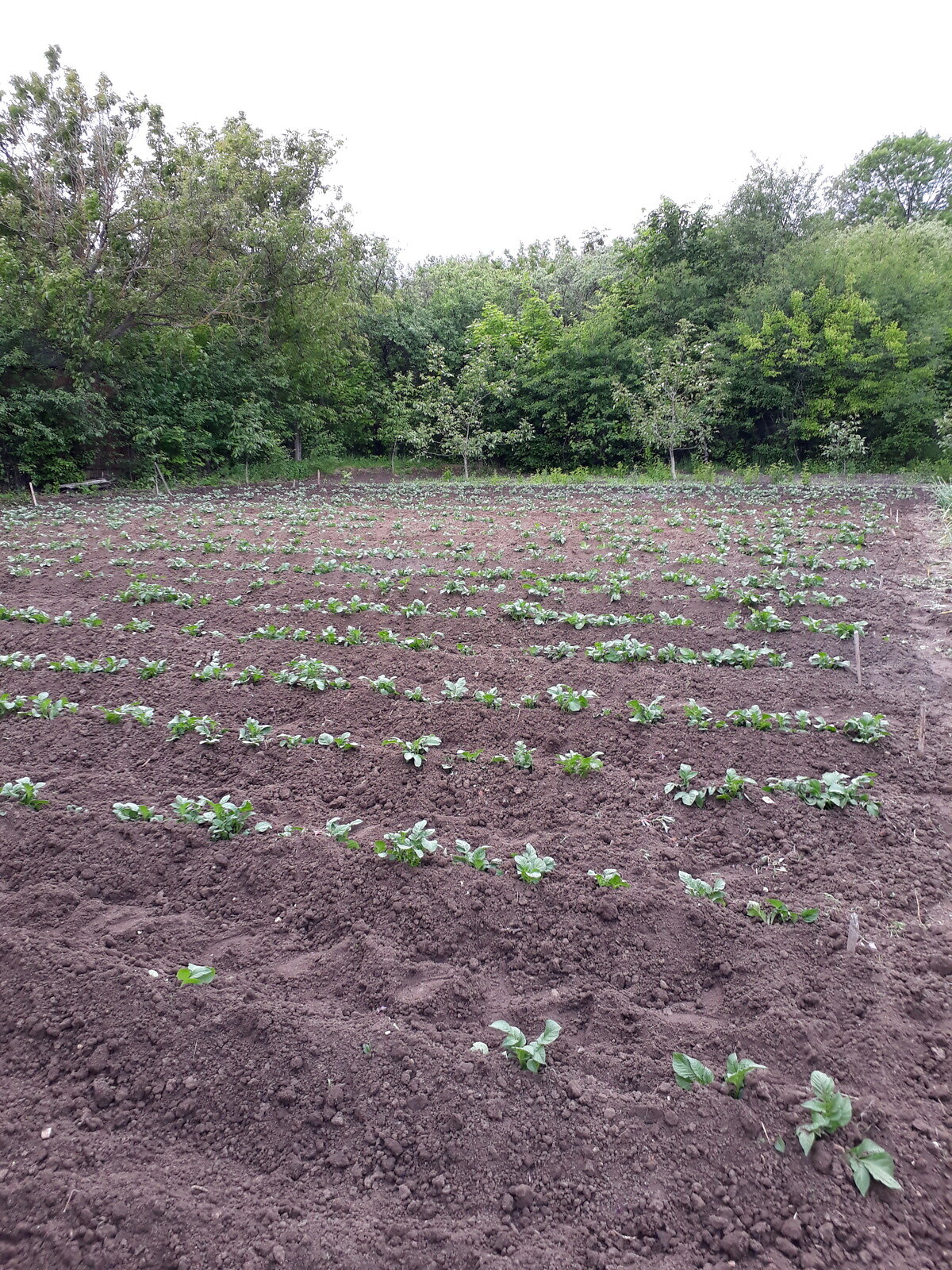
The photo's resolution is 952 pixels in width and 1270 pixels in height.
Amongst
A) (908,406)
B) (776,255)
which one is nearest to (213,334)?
(776,255)

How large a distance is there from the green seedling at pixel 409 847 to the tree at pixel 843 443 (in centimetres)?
2441

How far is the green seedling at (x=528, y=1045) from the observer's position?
8.20ft

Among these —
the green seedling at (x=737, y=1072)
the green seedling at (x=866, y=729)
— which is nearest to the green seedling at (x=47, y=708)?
the green seedling at (x=737, y=1072)

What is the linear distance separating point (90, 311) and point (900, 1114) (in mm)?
25687

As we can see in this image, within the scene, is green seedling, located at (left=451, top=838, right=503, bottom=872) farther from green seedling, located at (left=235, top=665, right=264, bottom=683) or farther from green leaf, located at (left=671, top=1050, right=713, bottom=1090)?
green seedling, located at (left=235, top=665, right=264, bottom=683)

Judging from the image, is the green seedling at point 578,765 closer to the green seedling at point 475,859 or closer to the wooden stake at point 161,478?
the green seedling at point 475,859

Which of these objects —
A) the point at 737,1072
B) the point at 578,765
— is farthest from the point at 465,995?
the point at 578,765

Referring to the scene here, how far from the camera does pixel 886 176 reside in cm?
4488

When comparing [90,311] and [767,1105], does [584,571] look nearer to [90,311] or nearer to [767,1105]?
[767,1105]

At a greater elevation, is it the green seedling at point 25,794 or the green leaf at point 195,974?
the green seedling at point 25,794

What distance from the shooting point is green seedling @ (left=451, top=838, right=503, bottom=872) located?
11.8 ft

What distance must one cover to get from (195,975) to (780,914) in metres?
2.62

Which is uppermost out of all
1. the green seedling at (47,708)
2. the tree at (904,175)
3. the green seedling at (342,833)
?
the tree at (904,175)

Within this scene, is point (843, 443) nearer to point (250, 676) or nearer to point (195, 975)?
point (250, 676)
